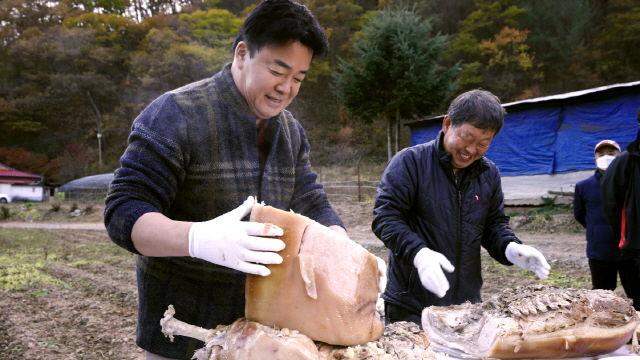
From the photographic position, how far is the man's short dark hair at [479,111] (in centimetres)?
234

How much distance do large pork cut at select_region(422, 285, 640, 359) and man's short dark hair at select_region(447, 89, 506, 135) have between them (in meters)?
0.93

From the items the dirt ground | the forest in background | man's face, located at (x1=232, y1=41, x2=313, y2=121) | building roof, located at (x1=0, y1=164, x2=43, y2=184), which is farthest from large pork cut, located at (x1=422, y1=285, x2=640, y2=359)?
building roof, located at (x1=0, y1=164, x2=43, y2=184)

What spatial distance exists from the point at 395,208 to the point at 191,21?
3392 cm

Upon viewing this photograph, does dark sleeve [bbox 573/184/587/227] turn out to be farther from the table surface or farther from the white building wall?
the white building wall

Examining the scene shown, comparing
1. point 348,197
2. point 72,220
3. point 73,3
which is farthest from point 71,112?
point 348,197

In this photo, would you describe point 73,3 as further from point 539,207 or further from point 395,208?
point 395,208

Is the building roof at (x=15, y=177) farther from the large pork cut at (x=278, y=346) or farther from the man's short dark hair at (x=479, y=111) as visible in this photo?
the large pork cut at (x=278, y=346)

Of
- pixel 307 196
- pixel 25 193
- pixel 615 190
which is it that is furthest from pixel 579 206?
pixel 25 193

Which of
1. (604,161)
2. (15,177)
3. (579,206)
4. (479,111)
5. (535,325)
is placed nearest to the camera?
(535,325)

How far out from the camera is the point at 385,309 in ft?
8.71

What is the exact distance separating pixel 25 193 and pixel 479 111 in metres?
35.0

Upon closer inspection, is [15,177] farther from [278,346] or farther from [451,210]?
[278,346]

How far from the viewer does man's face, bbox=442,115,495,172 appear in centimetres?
238

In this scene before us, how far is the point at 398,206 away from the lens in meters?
2.52
